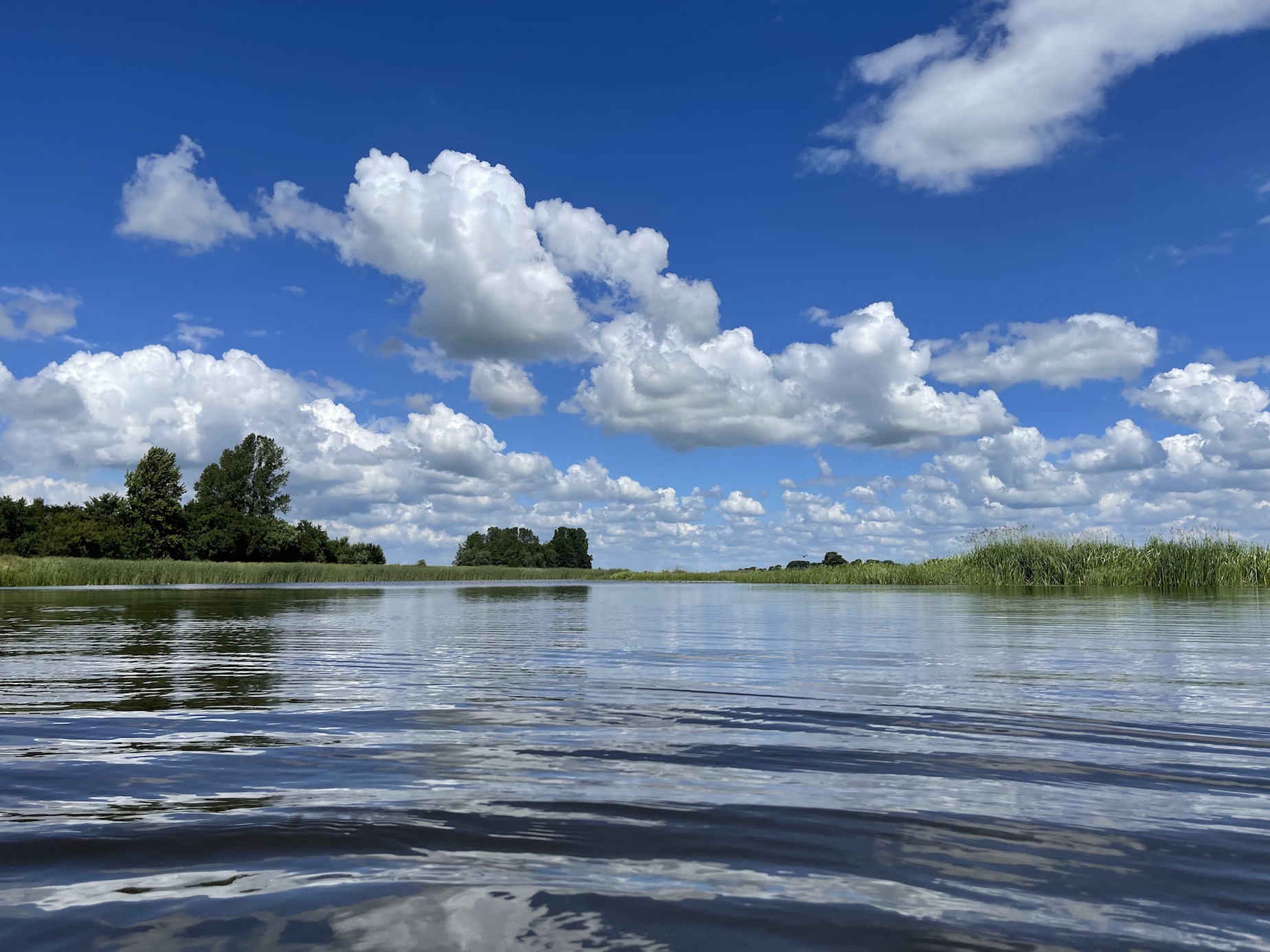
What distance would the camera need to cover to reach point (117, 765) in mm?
4039

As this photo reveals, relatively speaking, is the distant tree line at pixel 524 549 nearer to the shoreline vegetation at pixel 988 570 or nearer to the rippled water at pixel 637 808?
the shoreline vegetation at pixel 988 570

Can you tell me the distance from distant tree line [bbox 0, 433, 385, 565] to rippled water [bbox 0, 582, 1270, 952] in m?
78.1

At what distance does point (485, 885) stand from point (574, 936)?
469 mm

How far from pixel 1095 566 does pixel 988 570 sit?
5262 millimetres

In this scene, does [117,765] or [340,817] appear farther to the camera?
[117,765]

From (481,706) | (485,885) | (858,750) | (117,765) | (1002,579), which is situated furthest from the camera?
(1002,579)

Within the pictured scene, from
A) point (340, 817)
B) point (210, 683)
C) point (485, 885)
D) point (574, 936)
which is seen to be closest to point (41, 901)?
point (340, 817)

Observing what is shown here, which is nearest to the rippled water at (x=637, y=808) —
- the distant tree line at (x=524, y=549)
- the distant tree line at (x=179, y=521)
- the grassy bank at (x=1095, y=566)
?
the grassy bank at (x=1095, y=566)

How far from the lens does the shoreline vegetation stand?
32.8 metres

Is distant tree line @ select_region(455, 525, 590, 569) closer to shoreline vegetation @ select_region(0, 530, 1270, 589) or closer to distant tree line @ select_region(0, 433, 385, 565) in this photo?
distant tree line @ select_region(0, 433, 385, 565)

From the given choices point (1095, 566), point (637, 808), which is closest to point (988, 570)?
point (1095, 566)

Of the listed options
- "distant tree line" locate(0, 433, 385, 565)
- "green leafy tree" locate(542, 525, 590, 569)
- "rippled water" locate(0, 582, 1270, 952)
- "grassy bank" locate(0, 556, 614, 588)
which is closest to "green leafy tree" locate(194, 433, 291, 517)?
"distant tree line" locate(0, 433, 385, 565)

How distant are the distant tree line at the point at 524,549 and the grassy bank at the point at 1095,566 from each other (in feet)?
334

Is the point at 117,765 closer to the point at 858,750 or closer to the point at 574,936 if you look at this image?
the point at 574,936
